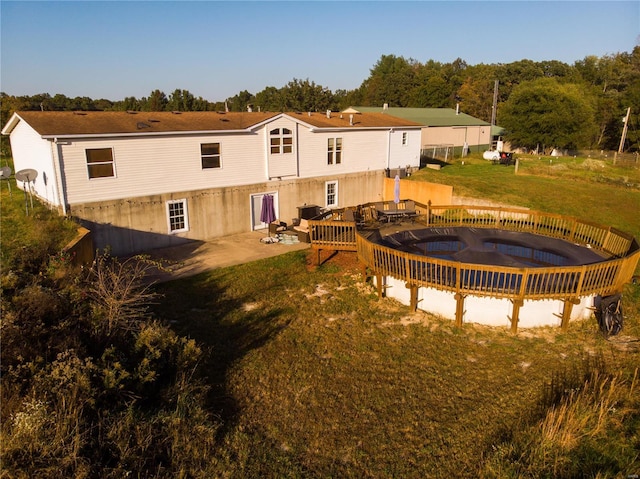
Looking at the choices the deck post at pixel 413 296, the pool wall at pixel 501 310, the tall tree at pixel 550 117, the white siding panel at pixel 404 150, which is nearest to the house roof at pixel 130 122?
the white siding panel at pixel 404 150

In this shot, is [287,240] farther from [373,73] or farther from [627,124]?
[373,73]

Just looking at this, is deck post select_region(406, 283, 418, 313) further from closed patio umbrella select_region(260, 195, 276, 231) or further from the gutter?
the gutter

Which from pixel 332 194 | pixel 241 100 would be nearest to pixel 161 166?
pixel 332 194

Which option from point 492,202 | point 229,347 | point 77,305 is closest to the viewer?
point 77,305

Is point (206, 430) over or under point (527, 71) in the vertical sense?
under

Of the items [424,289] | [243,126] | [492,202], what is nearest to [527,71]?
[492,202]

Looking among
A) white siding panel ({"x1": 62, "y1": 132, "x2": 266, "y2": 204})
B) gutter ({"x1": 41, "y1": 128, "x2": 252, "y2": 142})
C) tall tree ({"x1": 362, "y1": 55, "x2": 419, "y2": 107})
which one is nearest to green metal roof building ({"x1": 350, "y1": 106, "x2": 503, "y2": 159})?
white siding panel ({"x1": 62, "y1": 132, "x2": 266, "y2": 204})
